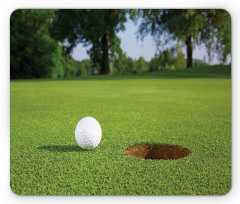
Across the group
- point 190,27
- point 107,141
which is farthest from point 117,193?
point 190,27

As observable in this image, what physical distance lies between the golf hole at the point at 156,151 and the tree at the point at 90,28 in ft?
66.5

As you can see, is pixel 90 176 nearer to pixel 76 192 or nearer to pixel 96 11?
pixel 76 192

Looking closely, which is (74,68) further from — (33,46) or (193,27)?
(193,27)

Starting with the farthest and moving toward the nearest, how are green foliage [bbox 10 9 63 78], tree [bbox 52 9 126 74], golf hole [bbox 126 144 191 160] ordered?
1. green foliage [bbox 10 9 63 78]
2. tree [bbox 52 9 126 74]
3. golf hole [bbox 126 144 191 160]

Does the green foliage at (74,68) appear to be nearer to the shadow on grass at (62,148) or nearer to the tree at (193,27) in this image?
the tree at (193,27)

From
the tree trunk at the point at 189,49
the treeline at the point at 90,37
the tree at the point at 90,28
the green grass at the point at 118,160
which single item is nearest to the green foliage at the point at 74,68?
the treeline at the point at 90,37

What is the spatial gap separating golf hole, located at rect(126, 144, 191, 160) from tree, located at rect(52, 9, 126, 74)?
20.3m

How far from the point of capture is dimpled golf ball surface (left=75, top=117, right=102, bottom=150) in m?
3.12

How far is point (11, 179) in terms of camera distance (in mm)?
2535

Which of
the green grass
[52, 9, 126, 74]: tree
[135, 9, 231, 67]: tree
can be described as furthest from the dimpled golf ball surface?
[52, 9, 126, 74]: tree

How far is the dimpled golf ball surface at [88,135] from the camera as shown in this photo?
3.12m

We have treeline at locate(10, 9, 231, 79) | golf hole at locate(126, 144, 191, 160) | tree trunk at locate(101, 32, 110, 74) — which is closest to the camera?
golf hole at locate(126, 144, 191, 160)

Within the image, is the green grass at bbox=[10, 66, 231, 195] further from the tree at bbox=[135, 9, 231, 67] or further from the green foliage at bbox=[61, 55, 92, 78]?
the green foliage at bbox=[61, 55, 92, 78]

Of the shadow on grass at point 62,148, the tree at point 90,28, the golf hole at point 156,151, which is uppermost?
the tree at point 90,28
